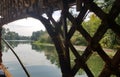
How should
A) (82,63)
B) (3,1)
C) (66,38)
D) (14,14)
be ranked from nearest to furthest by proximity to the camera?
(82,63) → (66,38) → (14,14) → (3,1)

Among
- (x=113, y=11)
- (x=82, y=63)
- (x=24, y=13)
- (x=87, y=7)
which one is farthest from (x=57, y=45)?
(x=24, y=13)

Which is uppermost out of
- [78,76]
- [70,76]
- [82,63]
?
[82,63]

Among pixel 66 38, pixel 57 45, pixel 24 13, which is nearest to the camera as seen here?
pixel 66 38

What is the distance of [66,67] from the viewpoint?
6.94 metres

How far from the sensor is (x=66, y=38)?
6.57 metres

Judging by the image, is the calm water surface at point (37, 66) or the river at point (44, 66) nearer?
the river at point (44, 66)

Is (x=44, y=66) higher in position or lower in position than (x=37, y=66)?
higher

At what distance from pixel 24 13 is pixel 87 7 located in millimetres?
5808

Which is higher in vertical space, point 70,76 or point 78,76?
point 70,76

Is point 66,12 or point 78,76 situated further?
point 78,76

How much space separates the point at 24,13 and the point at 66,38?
16.2ft

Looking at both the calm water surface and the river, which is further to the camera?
the calm water surface

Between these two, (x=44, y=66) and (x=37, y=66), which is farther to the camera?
(x=37, y=66)

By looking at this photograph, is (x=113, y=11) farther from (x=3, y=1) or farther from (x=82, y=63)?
(x=3, y=1)
